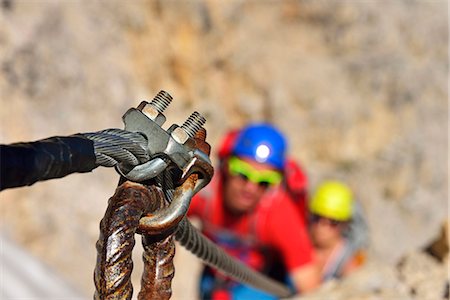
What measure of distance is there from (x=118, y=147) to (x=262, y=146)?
2.70 m

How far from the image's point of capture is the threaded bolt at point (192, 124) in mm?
1082

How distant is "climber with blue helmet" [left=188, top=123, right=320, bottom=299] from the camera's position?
3500 mm

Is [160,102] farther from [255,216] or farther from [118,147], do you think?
[255,216]

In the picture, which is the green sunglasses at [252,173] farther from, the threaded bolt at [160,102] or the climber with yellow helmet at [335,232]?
the threaded bolt at [160,102]

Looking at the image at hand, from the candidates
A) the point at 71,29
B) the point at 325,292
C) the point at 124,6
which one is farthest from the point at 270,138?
the point at 124,6

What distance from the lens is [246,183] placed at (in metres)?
Answer: 3.51

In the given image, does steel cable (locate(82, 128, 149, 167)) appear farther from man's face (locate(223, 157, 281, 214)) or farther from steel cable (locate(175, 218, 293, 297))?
man's face (locate(223, 157, 281, 214))

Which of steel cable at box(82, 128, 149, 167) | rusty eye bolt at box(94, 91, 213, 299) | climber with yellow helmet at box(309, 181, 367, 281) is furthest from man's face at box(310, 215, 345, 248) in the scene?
steel cable at box(82, 128, 149, 167)

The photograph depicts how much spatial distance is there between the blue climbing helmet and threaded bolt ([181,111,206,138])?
8.07 ft

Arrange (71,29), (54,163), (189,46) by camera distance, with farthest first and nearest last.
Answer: (189,46), (71,29), (54,163)

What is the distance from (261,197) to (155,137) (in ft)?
8.31

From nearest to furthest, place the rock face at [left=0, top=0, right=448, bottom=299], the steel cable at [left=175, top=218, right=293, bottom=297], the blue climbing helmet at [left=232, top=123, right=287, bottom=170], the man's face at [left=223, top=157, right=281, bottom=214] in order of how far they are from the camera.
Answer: the steel cable at [left=175, top=218, right=293, bottom=297], the man's face at [left=223, top=157, right=281, bottom=214], the blue climbing helmet at [left=232, top=123, right=287, bottom=170], the rock face at [left=0, top=0, right=448, bottom=299]

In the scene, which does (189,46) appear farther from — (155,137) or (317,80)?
(155,137)

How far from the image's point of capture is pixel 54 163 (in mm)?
874
